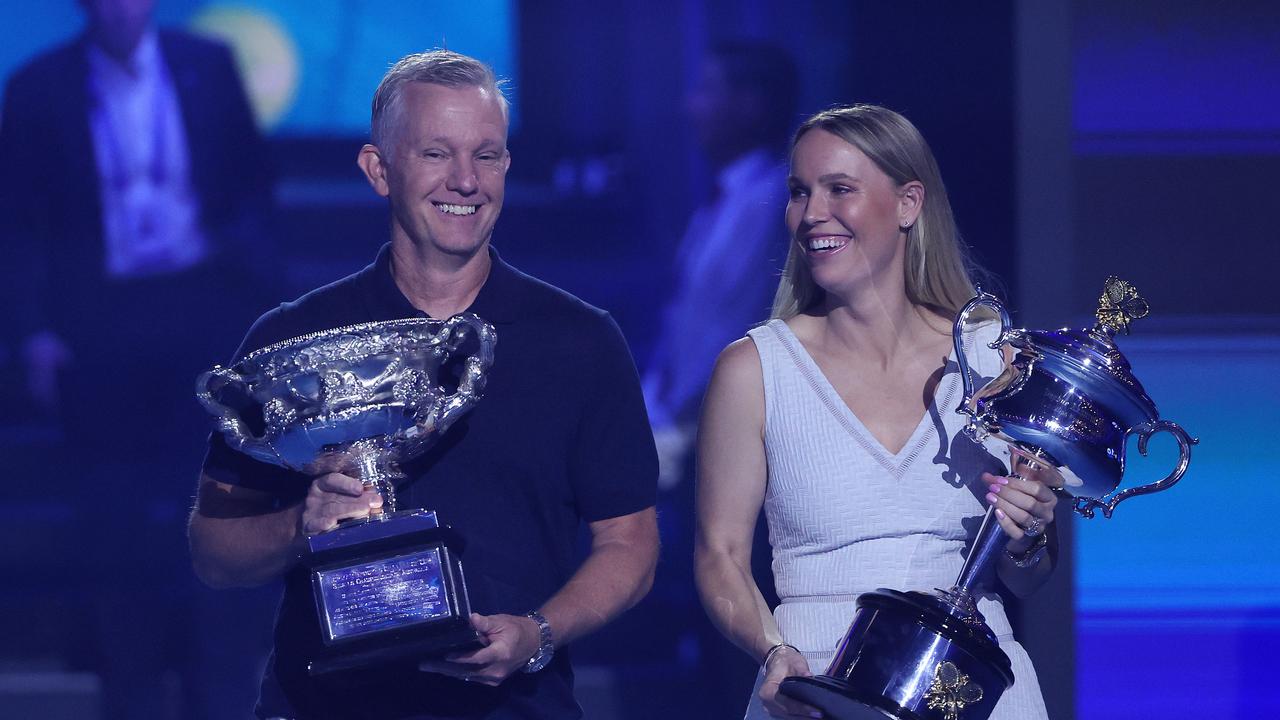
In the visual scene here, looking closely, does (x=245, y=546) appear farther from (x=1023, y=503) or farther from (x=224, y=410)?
(x=1023, y=503)

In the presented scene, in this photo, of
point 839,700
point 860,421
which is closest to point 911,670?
point 839,700

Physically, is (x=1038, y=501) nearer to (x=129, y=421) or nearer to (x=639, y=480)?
(x=639, y=480)

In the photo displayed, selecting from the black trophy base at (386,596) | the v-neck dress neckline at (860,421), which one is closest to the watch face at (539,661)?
the black trophy base at (386,596)

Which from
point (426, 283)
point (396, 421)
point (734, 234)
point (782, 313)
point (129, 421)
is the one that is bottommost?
point (129, 421)

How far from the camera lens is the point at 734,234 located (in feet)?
12.0

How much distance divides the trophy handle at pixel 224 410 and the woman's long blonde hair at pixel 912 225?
85 cm

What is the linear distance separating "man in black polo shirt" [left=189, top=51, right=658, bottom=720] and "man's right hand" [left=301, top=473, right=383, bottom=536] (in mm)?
31

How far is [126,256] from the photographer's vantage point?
3.70 m

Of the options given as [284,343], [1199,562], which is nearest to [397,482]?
[284,343]

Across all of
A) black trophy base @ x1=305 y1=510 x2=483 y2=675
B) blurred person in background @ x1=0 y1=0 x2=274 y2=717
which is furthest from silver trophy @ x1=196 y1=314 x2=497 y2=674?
blurred person in background @ x1=0 y1=0 x2=274 y2=717

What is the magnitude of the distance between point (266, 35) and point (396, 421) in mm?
2311

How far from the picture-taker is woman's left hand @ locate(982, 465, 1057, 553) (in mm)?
1811

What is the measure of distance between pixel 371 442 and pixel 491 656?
312 millimetres

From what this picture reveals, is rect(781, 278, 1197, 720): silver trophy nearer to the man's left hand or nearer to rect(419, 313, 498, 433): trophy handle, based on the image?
the man's left hand
